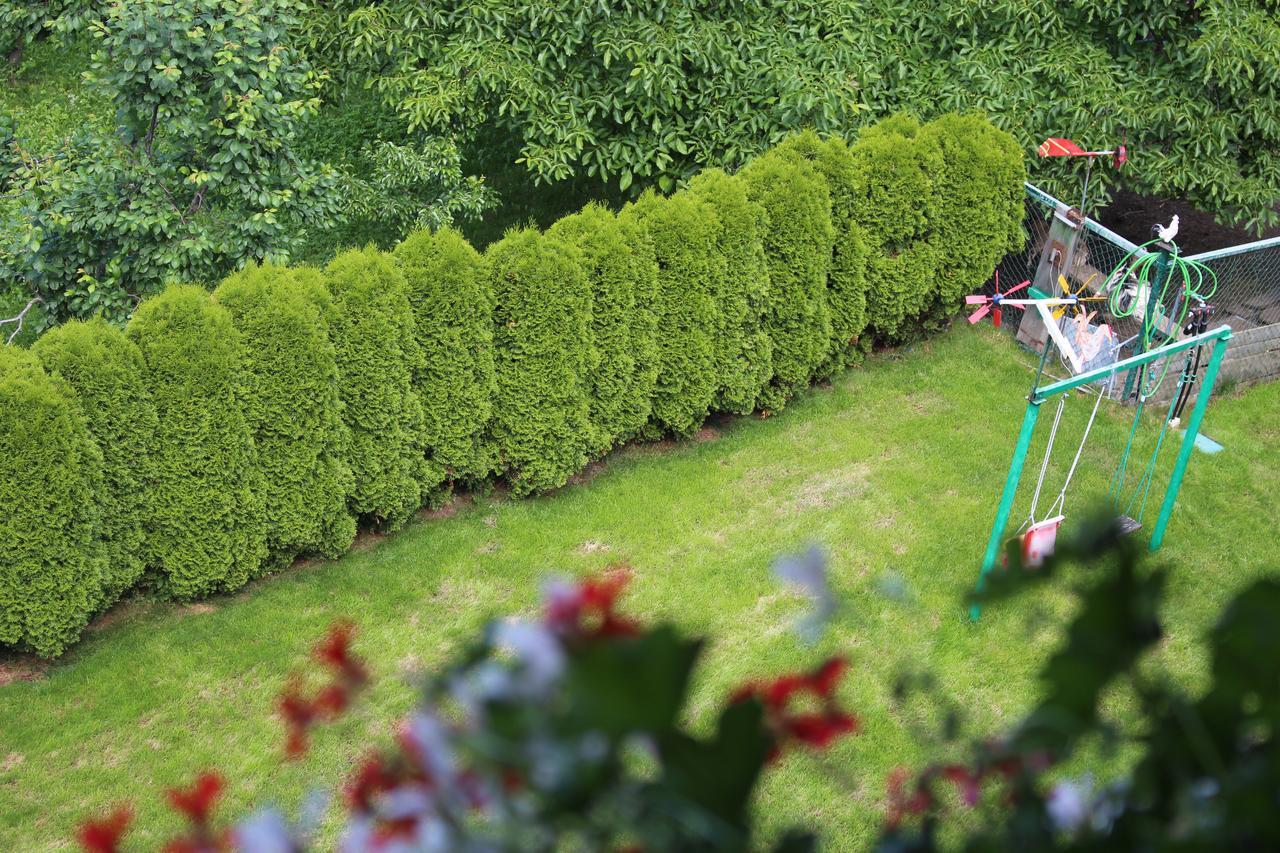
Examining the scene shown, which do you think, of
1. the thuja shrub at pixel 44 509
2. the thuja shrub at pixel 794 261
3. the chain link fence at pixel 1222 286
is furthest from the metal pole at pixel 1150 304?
the thuja shrub at pixel 44 509

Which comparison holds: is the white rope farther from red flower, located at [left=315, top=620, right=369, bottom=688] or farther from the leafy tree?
red flower, located at [left=315, top=620, right=369, bottom=688]

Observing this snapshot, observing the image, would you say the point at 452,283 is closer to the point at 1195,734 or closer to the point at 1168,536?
the point at 1168,536

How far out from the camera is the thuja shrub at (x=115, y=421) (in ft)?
20.4

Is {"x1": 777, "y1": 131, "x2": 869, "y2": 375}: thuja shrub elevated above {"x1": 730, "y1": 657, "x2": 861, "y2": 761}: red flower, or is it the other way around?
{"x1": 730, "y1": 657, "x2": 861, "y2": 761}: red flower

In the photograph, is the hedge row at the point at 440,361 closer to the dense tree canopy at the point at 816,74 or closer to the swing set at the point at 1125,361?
the dense tree canopy at the point at 816,74

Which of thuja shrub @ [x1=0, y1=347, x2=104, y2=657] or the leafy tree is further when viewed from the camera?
the leafy tree

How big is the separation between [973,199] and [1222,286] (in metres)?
2.07

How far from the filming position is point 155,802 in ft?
19.0

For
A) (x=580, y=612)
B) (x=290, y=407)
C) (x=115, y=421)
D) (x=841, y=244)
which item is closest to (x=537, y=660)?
(x=580, y=612)

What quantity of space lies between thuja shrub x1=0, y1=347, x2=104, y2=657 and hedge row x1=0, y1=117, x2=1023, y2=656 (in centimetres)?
1

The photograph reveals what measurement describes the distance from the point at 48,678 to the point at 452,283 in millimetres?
3039

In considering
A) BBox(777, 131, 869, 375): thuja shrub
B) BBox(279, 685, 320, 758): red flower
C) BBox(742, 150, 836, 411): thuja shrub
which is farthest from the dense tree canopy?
BBox(279, 685, 320, 758): red flower

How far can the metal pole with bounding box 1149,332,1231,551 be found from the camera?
685 centimetres

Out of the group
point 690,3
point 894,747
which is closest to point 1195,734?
point 894,747
